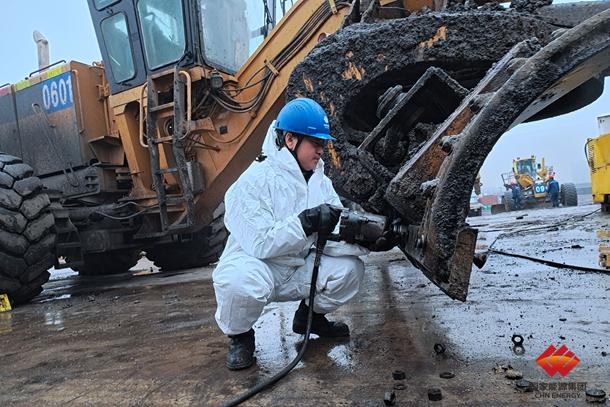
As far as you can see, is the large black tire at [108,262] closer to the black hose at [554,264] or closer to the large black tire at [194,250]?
the large black tire at [194,250]

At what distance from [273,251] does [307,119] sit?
0.58 metres

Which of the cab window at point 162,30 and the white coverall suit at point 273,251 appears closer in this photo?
the white coverall suit at point 273,251

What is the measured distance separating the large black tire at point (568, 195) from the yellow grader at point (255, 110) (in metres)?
16.6

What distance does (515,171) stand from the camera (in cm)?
2130

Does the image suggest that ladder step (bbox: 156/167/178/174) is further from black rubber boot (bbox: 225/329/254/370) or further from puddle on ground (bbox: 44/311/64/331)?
black rubber boot (bbox: 225/329/254/370)

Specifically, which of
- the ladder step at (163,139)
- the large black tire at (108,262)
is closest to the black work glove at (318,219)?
the ladder step at (163,139)

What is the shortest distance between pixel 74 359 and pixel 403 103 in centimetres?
207

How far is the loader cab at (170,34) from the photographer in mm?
4688

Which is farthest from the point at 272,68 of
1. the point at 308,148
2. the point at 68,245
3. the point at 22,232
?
the point at 68,245

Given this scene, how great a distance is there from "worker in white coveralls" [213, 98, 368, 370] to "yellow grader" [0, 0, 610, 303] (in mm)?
148

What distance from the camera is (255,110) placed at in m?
4.51

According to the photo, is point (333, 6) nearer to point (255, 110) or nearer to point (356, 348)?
point (255, 110)

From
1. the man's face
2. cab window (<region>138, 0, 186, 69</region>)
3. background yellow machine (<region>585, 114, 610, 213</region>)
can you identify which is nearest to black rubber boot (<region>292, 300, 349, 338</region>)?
the man's face

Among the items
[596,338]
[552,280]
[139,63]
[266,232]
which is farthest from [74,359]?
[139,63]
